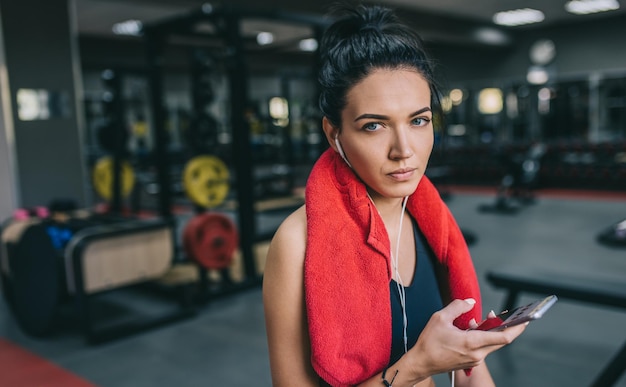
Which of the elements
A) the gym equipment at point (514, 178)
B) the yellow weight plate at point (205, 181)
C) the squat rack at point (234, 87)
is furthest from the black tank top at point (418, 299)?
the gym equipment at point (514, 178)

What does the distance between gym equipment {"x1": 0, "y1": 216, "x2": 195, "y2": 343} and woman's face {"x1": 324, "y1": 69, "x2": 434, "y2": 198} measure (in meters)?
2.40

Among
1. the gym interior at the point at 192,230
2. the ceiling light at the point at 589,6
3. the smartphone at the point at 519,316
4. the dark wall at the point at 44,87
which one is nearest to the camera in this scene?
the smartphone at the point at 519,316

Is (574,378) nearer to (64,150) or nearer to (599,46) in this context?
(64,150)

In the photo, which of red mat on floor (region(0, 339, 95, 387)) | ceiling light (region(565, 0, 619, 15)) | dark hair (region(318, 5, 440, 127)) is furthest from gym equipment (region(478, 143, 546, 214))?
dark hair (region(318, 5, 440, 127))

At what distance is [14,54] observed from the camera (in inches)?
156

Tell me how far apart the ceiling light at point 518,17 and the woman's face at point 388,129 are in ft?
29.2

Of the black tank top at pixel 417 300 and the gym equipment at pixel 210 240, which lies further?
the gym equipment at pixel 210 240

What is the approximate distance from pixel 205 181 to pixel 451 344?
325cm

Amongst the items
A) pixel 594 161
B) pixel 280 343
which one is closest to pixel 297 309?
pixel 280 343

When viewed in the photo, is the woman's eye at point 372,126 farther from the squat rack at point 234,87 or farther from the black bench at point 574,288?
the squat rack at point 234,87

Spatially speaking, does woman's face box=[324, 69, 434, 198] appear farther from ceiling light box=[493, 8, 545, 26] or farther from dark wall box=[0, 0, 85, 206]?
ceiling light box=[493, 8, 545, 26]

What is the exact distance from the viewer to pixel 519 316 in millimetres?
674

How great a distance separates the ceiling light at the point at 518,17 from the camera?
8.74 metres

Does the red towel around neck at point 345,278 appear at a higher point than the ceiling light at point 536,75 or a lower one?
lower
